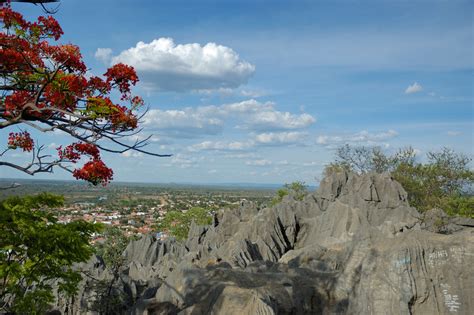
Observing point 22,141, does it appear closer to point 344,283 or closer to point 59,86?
point 59,86

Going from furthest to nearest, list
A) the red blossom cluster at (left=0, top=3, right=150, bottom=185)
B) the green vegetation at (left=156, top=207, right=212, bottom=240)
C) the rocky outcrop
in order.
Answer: the green vegetation at (left=156, top=207, right=212, bottom=240) < the rocky outcrop < the red blossom cluster at (left=0, top=3, right=150, bottom=185)

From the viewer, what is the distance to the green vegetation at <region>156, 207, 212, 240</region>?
232 feet

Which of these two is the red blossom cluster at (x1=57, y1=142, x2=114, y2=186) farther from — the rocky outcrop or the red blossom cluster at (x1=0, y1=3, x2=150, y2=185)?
the rocky outcrop

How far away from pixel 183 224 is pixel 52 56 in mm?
64329

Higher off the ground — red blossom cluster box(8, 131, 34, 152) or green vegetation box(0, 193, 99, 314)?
red blossom cluster box(8, 131, 34, 152)

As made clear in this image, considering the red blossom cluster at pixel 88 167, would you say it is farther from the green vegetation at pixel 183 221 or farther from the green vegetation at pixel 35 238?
the green vegetation at pixel 183 221

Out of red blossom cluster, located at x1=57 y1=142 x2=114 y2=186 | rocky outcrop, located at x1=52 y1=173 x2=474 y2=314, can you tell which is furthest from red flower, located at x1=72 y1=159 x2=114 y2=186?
rocky outcrop, located at x1=52 y1=173 x2=474 y2=314

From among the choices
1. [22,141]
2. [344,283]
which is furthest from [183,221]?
[22,141]

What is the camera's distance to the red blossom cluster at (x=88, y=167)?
9875 millimetres

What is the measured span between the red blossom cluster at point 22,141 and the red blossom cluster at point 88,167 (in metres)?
1.27

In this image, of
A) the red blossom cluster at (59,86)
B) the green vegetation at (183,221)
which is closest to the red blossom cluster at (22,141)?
the red blossom cluster at (59,86)

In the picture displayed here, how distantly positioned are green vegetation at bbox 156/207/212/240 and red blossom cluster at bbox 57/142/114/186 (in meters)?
60.4

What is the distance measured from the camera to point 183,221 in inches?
2874

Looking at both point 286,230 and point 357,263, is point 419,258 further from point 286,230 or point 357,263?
point 286,230
